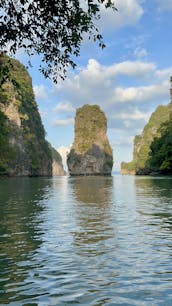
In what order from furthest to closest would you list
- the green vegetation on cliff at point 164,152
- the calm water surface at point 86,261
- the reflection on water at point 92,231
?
the green vegetation on cliff at point 164,152
the reflection on water at point 92,231
the calm water surface at point 86,261

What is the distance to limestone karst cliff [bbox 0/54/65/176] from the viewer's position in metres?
Result: 113

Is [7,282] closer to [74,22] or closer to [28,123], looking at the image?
[74,22]

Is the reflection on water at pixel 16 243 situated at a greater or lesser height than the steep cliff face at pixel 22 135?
lesser

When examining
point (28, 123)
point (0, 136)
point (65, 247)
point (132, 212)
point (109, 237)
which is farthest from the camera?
point (28, 123)

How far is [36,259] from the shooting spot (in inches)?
508

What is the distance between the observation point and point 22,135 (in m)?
151

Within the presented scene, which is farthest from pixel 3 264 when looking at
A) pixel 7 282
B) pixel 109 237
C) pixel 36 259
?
pixel 109 237

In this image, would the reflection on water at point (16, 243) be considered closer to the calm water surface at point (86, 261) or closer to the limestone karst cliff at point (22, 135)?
the calm water surface at point (86, 261)

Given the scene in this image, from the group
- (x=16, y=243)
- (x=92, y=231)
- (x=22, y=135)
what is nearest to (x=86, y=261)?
(x=16, y=243)

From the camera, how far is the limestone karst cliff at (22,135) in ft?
371

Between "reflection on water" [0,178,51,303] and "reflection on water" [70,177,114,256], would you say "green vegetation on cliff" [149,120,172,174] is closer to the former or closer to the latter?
"reflection on water" [70,177,114,256]

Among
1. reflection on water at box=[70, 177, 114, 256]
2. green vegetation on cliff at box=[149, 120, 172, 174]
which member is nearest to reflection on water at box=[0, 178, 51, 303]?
reflection on water at box=[70, 177, 114, 256]

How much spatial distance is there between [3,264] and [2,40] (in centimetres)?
696

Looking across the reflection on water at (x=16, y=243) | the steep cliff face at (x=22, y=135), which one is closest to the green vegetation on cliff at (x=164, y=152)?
the steep cliff face at (x=22, y=135)
